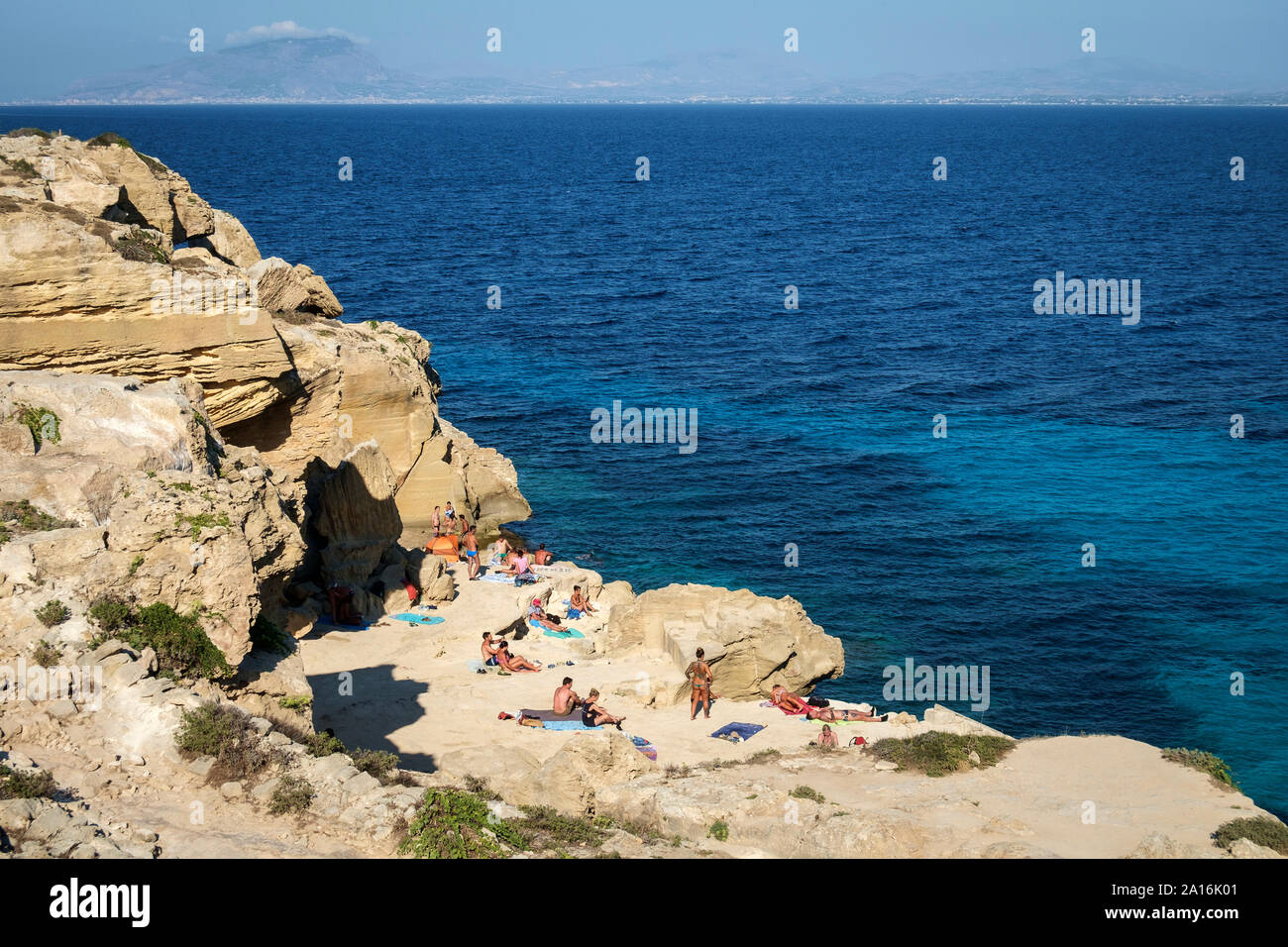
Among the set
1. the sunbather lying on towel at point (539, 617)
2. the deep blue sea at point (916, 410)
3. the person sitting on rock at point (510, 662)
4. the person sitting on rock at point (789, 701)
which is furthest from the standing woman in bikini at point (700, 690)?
the deep blue sea at point (916, 410)

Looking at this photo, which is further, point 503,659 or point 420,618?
point 420,618

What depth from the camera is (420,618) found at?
1160 inches

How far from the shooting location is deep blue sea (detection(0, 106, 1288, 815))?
33.6m

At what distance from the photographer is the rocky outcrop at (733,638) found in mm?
27375

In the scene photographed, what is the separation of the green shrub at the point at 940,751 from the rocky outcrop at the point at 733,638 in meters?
4.57

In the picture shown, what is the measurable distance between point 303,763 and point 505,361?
4802 cm

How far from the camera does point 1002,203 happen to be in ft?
399

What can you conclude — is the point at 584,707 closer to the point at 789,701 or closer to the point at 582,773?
the point at 789,701

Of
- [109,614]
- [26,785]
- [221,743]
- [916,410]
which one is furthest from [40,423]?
[916,410]

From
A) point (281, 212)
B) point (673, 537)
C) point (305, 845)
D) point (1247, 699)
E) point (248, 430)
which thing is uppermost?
point (281, 212)

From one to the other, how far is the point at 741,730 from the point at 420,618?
9.46 m

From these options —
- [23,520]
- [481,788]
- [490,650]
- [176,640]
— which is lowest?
[490,650]
